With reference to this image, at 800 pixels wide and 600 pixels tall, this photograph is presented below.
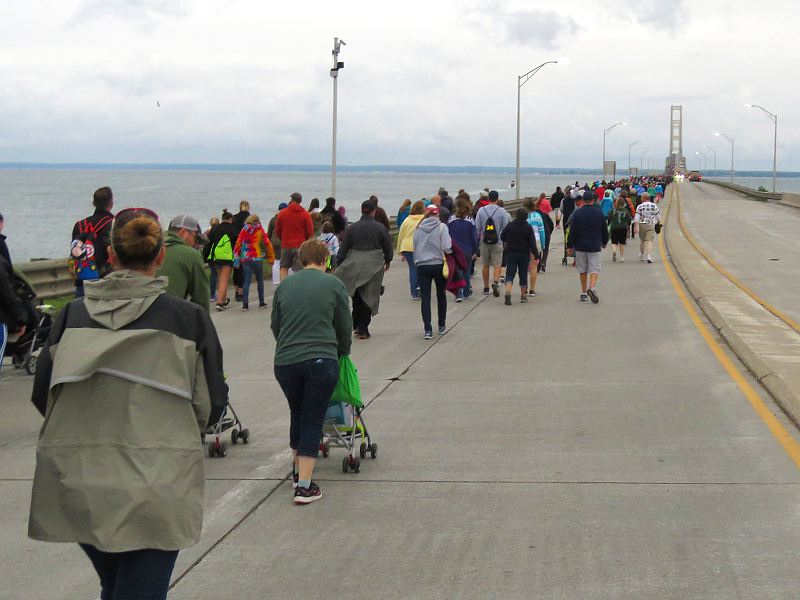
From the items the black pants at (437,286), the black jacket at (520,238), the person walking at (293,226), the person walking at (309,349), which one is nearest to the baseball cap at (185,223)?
the person walking at (309,349)

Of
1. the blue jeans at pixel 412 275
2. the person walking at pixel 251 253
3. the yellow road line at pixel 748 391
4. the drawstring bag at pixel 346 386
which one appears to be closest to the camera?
the drawstring bag at pixel 346 386

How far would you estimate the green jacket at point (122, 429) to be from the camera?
11.9 ft

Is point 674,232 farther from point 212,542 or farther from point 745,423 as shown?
point 212,542

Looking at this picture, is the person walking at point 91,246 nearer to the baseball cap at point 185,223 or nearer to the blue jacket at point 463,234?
the baseball cap at point 185,223

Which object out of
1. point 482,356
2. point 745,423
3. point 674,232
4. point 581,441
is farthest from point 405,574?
point 674,232

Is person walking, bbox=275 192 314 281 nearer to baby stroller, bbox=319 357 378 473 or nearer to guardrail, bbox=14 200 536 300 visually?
guardrail, bbox=14 200 536 300

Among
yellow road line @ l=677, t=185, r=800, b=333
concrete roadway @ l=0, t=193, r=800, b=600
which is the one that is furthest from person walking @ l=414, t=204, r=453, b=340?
yellow road line @ l=677, t=185, r=800, b=333

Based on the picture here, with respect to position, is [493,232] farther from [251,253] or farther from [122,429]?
[122,429]

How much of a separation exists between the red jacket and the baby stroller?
437 inches

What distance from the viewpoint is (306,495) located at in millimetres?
6883

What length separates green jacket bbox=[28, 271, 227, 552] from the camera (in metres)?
3.63

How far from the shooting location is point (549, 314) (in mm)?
17250

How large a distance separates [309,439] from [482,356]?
633cm

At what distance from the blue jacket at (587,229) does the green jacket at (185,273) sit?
1184 centimetres
